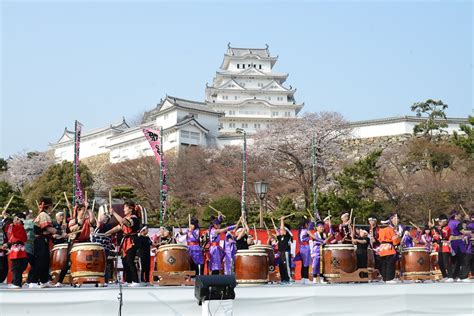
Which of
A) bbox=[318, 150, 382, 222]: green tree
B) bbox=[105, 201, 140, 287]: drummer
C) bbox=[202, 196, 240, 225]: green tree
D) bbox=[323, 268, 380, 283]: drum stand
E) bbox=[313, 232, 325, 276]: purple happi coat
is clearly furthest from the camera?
bbox=[202, 196, 240, 225]: green tree

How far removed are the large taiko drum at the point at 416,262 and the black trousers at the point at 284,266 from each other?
7.53 feet

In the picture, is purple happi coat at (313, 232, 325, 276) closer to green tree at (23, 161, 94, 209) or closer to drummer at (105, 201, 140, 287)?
drummer at (105, 201, 140, 287)

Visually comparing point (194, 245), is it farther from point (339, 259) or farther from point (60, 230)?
point (339, 259)

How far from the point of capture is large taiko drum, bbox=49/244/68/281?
10047 millimetres

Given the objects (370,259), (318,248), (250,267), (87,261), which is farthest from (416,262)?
(87,261)

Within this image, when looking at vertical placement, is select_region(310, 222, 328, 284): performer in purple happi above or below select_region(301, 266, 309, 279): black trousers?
above

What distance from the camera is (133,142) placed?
47594mm

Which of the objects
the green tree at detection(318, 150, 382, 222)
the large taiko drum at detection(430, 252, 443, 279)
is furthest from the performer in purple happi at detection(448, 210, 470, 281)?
the green tree at detection(318, 150, 382, 222)

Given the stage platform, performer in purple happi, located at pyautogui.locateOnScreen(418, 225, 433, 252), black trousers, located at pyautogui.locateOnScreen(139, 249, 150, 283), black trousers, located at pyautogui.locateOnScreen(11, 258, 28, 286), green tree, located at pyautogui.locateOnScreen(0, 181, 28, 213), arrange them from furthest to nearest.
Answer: green tree, located at pyautogui.locateOnScreen(0, 181, 28, 213) → performer in purple happi, located at pyautogui.locateOnScreen(418, 225, 433, 252) → black trousers, located at pyautogui.locateOnScreen(139, 249, 150, 283) → black trousers, located at pyautogui.locateOnScreen(11, 258, 28, 286) → the stage platform

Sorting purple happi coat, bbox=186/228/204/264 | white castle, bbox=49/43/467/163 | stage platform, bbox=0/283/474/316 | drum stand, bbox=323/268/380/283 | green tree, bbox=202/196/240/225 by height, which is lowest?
stage platform, bbox=0/283/474/316

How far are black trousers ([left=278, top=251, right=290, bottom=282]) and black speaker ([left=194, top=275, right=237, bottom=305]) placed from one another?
5306mm

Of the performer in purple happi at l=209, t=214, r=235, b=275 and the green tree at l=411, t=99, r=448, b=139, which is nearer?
the performer in purple happi at l=209, t=214, r=235, b=275

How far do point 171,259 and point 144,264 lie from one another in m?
0.60

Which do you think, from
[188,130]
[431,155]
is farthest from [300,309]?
[188,130]
